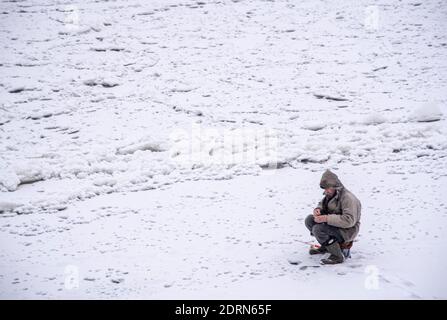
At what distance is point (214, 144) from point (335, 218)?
4407 millimetres

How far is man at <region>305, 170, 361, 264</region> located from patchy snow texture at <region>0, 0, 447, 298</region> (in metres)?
0.28

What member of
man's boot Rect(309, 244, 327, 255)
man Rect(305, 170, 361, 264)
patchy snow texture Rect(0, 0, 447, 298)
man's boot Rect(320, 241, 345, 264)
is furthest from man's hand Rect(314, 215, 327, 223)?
patchy snow texture Rect(0, 0, 447, 298)

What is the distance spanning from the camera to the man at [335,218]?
4453 millimetres

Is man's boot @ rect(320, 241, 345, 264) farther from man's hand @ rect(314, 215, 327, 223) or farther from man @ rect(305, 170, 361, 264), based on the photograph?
man's hand @ rect(314, 215, 327, 223)

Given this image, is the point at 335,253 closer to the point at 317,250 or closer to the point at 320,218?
the point at 317,250

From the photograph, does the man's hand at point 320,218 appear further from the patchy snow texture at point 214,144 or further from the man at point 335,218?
the patchy snow texture at point 214,144

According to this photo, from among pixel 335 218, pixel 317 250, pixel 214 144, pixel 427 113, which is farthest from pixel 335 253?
pixel 427 113

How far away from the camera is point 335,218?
14.6 ft

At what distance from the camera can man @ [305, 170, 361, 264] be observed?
4.45 m

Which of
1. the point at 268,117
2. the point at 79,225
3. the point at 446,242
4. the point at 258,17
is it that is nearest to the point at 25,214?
the point at 79,225

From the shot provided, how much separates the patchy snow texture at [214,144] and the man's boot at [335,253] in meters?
0.17

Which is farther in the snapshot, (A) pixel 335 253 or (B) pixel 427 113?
(B) pixel 427 113

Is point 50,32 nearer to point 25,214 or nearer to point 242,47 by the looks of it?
point 242,47

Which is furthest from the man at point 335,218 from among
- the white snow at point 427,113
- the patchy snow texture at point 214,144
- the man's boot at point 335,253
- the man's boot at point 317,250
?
the white snow at point 427,113
